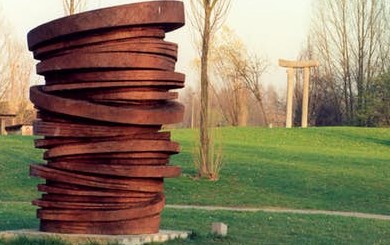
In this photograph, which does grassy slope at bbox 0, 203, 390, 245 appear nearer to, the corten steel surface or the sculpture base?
the sculpture base

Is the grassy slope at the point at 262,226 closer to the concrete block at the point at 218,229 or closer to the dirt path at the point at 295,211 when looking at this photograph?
the concrete block at the point at 218,229

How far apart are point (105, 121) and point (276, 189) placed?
11.7 meters

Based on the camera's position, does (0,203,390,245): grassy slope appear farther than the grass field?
No

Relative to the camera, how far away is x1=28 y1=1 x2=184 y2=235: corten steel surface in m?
8.51

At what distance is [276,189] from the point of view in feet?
64.7

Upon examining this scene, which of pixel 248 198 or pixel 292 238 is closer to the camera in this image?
pixel 292 238

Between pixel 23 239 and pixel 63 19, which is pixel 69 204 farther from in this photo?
pixel 63 19

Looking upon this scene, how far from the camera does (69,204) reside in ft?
28.1

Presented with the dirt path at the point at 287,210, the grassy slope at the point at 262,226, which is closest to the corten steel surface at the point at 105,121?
the grassy slope at the point at 262,226

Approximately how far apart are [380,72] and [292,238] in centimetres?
4543

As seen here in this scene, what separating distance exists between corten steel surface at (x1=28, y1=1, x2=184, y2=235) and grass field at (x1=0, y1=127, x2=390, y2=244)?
3.06ft

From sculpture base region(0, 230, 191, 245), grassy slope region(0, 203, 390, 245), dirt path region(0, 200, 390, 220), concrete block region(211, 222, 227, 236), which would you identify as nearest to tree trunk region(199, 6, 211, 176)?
dirt path region(0, 200, 390, 220)

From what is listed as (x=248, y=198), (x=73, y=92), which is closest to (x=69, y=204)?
(x=73, y=92)

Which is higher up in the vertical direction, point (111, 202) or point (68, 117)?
point (68, 117)
